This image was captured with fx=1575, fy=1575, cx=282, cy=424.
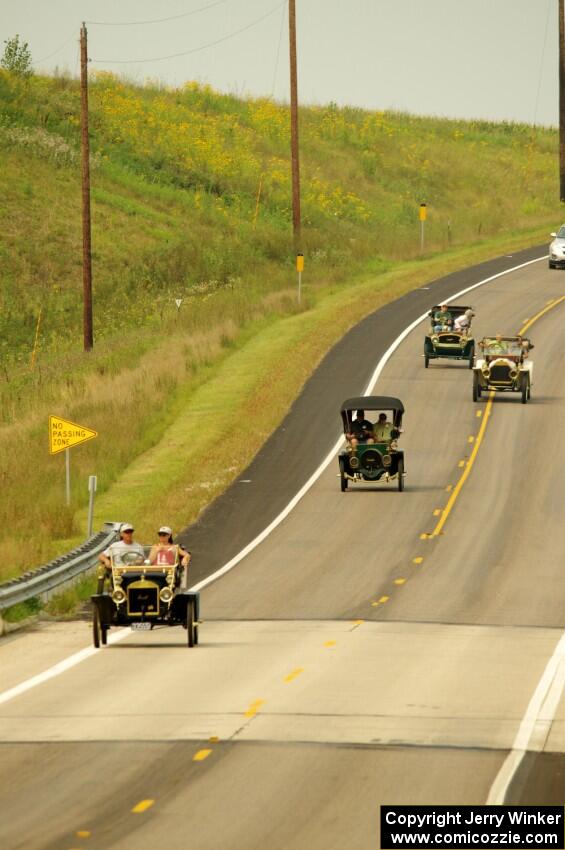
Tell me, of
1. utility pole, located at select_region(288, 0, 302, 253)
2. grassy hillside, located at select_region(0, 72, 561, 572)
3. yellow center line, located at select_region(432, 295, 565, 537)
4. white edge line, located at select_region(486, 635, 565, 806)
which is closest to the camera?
white edge line, located at select_region(486, 635, 565, 806)

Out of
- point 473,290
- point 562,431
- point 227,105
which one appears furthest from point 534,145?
point 562,431

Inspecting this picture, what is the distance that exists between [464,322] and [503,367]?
13.4 feet

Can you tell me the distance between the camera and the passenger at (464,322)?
4856cm

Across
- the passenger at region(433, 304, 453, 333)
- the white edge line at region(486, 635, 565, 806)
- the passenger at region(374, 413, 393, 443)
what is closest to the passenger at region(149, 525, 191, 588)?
the white edge line at region(486, 635, 565, 806)

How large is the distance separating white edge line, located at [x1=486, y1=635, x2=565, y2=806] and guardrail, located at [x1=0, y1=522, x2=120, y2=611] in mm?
8129

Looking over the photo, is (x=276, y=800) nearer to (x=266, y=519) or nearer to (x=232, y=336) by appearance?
(x=266, y=519)

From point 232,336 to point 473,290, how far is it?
11.8 metres

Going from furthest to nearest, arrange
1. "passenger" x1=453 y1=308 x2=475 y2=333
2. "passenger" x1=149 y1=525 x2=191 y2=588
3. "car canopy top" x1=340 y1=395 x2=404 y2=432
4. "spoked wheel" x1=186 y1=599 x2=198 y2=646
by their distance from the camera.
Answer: "passenger" x1=453 y1=308 x2=475 y2=333
"car canopy top" x1=340 y1=395 x2=404 y2=432
"passenger" x1=149 y1=525 x2=191 y2=588
"spoked wheel" x1=186 y1=599 x2=198 y2=646

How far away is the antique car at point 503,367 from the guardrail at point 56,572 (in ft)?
60.4

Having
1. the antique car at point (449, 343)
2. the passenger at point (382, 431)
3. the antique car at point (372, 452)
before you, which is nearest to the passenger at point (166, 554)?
the antique car at point (372, 452)

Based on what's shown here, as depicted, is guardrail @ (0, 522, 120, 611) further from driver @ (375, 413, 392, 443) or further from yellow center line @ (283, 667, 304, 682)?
driver @ (375, 413, 392, 443)

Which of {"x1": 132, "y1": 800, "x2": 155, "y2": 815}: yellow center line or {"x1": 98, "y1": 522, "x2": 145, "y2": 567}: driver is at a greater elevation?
{"x1": 98, "y1": 522, "x2": 145, "y2": 567}: driver

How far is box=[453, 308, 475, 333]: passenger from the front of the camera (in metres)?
48.6

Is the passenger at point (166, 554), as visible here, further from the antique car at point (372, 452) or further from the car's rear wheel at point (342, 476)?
the car's rear wheel at point (342, 476)
